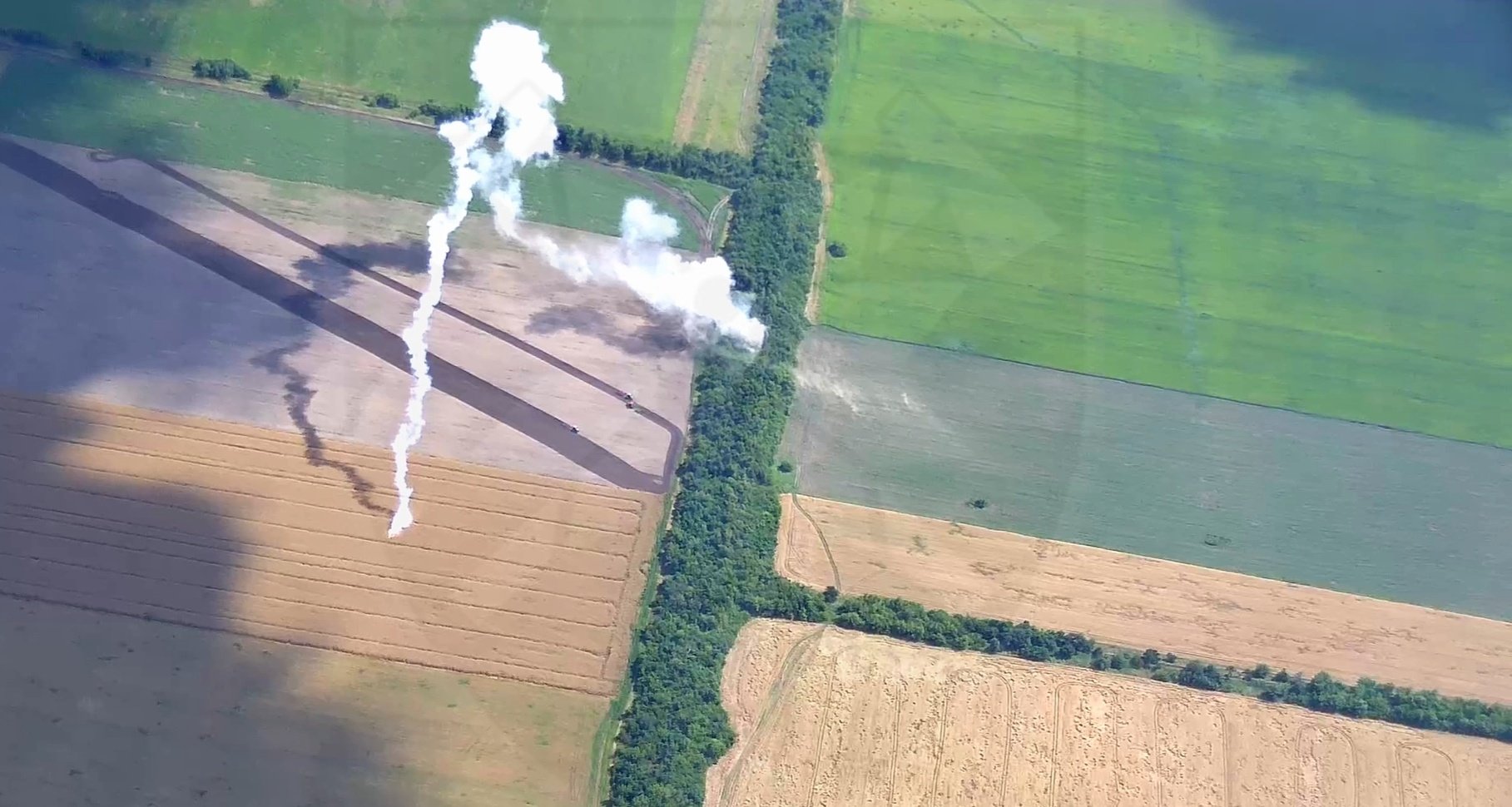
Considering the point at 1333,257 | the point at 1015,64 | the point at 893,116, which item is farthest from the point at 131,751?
the point at 1333,257

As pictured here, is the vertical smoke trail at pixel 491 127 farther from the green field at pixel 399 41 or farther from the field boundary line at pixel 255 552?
the field boundary line at pixel 255 552

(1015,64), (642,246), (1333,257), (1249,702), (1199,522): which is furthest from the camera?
(1015,64)

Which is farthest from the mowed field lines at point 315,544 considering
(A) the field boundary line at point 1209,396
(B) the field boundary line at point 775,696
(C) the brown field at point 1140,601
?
(A) the field boundary line at point 1209,396

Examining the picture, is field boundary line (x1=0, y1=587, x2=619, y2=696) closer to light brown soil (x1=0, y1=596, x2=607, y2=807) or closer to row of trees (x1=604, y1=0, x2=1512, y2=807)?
light brown soil (x1=0, y1=596, x2=607, y2=807)

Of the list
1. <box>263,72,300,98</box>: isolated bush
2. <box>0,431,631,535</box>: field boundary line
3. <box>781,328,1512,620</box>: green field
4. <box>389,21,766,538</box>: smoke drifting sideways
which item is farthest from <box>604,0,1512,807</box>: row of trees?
<box>263,72,300,98</box>: isolated bush

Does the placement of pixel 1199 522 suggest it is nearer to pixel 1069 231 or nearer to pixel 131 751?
pixel 1069 231
